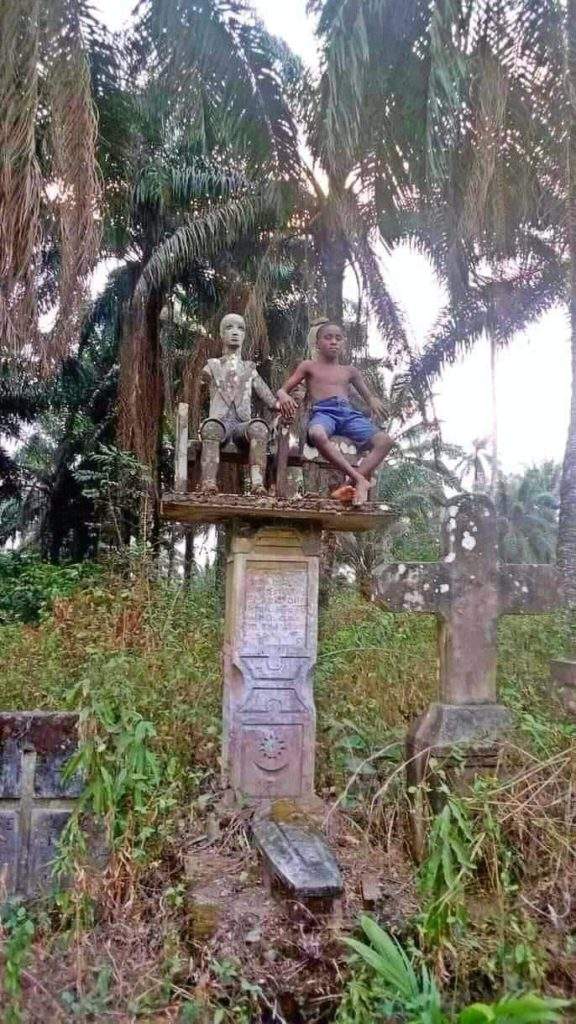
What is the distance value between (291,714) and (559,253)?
726 cm

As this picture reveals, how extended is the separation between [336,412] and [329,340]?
1.56ft

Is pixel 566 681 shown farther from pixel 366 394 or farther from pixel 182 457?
pixel 182 457

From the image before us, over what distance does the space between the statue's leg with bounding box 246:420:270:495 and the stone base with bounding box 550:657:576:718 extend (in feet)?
6.50

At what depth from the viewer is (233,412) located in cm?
466

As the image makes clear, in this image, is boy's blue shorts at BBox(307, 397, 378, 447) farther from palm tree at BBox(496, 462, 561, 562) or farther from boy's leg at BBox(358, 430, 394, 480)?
palm tree at BBox(496, 462, 561, 562)

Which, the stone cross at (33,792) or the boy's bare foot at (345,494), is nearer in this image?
the stone cross at (33,792)

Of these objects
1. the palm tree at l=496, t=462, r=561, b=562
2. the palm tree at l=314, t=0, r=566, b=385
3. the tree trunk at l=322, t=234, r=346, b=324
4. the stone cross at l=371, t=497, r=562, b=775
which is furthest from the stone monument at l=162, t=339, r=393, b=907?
the palm tree at l=496, t=462, r=561, b=562

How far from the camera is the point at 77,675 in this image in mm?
5684

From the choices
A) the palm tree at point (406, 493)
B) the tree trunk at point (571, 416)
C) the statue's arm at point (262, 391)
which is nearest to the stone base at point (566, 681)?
the palm tree at point (406, 493)

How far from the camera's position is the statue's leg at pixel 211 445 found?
4.35m

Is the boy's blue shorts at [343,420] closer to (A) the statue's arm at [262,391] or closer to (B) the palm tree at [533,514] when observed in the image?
(A) the statue's arm at [262,391]

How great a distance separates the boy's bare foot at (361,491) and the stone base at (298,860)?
1.78 meters

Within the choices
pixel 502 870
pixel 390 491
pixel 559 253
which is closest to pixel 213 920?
pixel 502 870

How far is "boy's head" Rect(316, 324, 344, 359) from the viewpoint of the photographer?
15.1 ft
